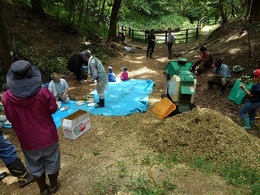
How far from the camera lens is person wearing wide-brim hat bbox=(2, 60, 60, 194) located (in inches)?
99.4

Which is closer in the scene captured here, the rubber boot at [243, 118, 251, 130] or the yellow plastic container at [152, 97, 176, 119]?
the rubber boot at [243, 118, 251, 130]

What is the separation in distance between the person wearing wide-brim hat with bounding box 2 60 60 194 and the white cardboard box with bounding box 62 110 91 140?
1.58m

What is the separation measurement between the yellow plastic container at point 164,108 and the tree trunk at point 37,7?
1013cm

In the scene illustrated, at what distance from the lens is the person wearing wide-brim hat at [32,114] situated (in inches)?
99.4

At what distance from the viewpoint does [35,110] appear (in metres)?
2.65

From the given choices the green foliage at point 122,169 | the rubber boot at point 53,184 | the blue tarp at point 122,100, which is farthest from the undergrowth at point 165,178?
the blue tarp at point 122,100

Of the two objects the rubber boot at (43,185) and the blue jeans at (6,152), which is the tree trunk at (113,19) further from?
the rubber boot at (43,185)

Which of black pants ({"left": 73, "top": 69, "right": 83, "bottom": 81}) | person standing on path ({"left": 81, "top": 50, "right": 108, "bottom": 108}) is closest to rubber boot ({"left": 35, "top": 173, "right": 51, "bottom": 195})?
person standing on path ({"left": 81, "top": 50, "right": 108, "bottom": 108})

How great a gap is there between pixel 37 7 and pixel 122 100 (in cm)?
910

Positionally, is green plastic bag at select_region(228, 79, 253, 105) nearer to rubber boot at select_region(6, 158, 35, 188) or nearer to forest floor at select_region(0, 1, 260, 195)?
forest floor at select_region(0, 1, 260, 195)

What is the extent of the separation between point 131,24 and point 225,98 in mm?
19842

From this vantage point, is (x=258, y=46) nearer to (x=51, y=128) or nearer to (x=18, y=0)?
(x=51, y=128)

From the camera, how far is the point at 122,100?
6.64 meters

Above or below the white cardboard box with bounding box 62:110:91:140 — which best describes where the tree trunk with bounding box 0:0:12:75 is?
above
